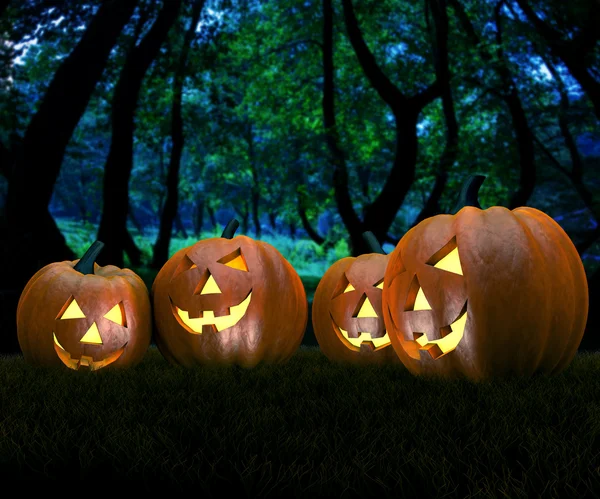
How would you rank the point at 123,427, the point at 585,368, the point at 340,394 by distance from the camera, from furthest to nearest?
the point at 585,368 < the point at 340,394 < the point at 123,427

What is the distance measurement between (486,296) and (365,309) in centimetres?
119

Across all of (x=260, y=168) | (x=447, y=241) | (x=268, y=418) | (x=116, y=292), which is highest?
(x=260, y=168)

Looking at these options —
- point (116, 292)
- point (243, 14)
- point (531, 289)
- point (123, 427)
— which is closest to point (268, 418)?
point (123, 427)

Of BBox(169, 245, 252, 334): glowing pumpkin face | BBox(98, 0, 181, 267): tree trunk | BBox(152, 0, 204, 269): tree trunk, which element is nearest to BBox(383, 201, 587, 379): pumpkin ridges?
BBox(169, 245, 252, 334): glowing pumpkin face

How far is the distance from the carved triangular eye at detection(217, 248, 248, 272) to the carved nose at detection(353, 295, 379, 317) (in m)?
0.84

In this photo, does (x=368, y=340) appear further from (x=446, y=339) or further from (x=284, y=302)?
(x=446, y=339)

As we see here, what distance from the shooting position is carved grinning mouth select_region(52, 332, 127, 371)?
399 centimetres

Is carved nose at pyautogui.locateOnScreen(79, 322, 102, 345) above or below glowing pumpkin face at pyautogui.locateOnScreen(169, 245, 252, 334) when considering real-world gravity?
below

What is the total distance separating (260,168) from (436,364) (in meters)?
27.2

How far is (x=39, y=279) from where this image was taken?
4105 millimetres

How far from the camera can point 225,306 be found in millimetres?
3934

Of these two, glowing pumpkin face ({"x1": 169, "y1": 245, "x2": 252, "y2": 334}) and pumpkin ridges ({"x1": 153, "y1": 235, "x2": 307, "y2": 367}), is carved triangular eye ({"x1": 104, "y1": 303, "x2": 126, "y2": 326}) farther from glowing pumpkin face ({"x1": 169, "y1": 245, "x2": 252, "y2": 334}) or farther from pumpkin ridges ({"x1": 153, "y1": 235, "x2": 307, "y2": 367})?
glowing pumpkin face ({"x1": 169, "y1": 245, "x2": 252, "y2": 334})

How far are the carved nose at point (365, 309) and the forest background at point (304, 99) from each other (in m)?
3.18

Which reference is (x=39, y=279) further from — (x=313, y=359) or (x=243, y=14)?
(x=243, y=14)
